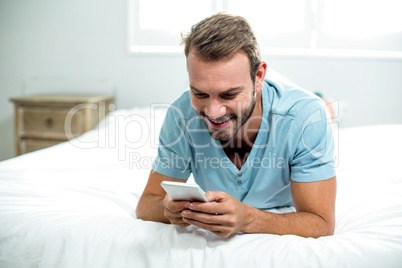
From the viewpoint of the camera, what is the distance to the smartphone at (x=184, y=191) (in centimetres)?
76

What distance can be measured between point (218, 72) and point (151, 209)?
0.41m

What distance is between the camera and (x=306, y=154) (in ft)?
3.32

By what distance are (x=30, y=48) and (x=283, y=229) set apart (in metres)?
2.54

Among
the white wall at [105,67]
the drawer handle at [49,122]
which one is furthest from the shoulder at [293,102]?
the drawer handle at [49,122]

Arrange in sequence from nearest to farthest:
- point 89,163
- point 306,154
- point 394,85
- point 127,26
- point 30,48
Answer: point 306,154 < point 89,163 < point 394,85 < point 127,26 < point 30,48

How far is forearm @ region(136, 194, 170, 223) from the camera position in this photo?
3.26ft

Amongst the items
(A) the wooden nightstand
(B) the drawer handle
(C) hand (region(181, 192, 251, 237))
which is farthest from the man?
(B) the drawer handle

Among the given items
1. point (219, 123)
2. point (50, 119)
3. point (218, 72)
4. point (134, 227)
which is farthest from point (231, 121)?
point (50, 119)

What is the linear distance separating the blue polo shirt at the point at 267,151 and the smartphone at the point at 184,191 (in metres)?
0.29

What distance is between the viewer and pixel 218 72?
95 cm

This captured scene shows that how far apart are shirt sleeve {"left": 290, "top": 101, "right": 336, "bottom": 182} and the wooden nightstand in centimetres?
164

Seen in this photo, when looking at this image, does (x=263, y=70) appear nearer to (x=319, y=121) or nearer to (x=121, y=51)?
(x=319, y=121)

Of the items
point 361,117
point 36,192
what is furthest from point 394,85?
point 36,192

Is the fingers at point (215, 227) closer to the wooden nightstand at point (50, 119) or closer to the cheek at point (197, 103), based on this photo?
the cheek at point (197, 103)
